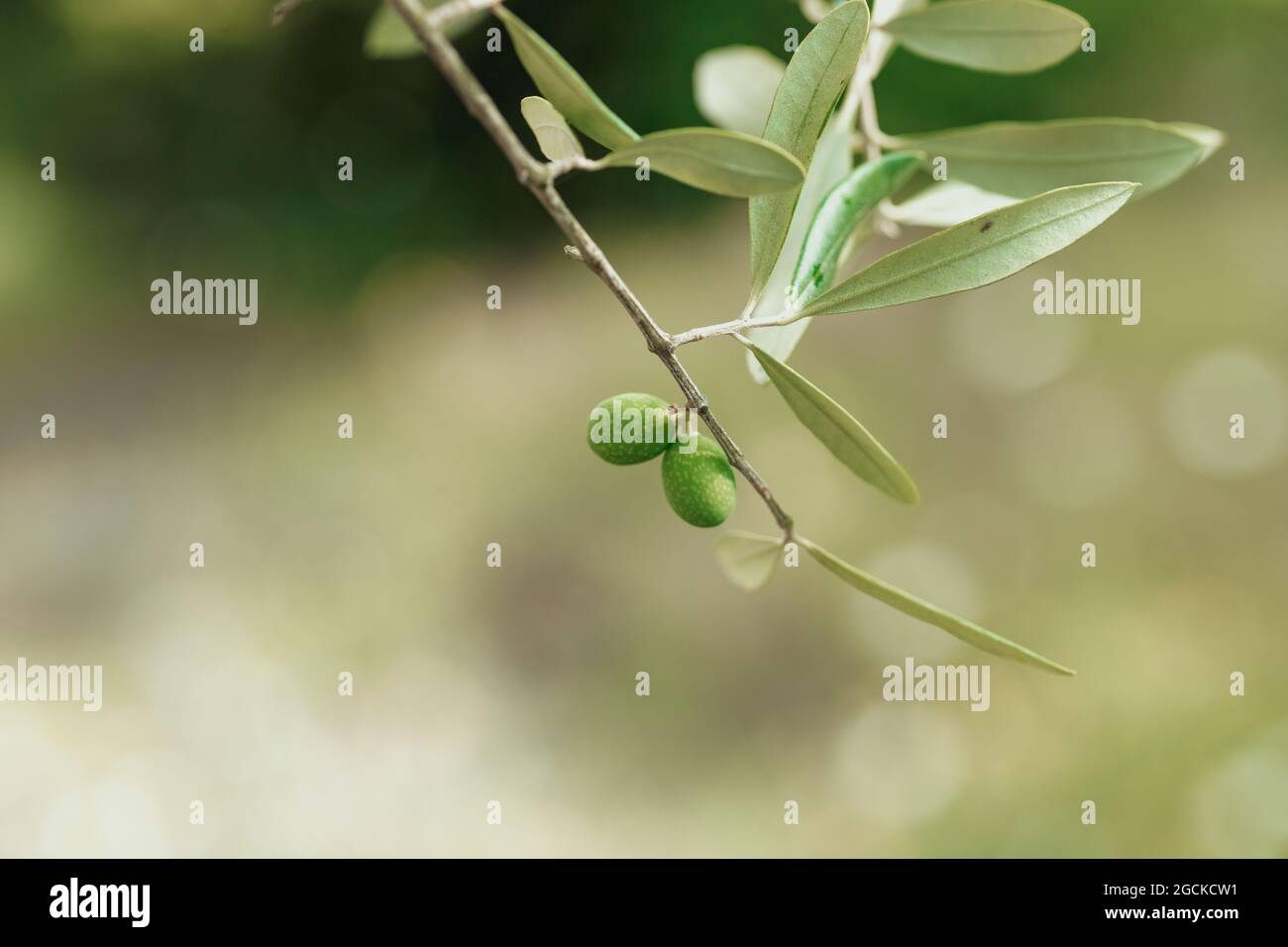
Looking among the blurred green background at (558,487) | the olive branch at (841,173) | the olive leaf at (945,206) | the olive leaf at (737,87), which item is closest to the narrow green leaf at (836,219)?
the olive branch at (841,173)

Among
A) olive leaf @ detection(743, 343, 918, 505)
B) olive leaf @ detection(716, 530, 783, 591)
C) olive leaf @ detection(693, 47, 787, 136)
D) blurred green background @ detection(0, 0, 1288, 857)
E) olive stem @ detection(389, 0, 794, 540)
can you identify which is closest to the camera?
olive stem @ detection(389, 0, 794, 540)

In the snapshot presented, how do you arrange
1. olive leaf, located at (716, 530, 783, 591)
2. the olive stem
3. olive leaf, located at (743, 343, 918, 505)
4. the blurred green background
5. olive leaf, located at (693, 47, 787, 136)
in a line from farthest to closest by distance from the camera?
the blurred green background < olive leaf, located at (693, 47, 787, 136) < olive leaf, located at (716, 530, 783, 591) < olive leaf, located at (743, 343, 918, 505) < the olive stem

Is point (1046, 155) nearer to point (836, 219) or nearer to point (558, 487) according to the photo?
point (836, 219)

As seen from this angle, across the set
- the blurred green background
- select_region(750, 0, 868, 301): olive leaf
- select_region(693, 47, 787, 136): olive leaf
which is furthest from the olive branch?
the blurred green background

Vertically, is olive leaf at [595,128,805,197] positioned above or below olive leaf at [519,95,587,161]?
below

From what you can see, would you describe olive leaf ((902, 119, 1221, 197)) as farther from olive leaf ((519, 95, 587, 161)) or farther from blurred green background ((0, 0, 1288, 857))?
blurred green background ((0, 0, 1288, 857))

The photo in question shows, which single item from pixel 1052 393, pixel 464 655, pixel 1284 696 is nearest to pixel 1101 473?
pixel 1052 393
